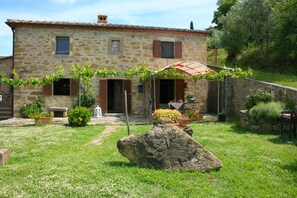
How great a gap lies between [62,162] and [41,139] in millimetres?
3217

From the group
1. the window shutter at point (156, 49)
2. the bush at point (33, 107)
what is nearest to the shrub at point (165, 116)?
the window shutter at point (156, 49)

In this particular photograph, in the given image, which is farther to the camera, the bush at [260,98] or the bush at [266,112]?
the bush at [260,98]

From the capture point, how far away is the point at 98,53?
15.8 metres

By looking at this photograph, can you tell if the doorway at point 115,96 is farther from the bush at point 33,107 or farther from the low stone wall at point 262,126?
the low stone wall at point 262,126

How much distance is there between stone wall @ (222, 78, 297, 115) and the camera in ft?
35.8

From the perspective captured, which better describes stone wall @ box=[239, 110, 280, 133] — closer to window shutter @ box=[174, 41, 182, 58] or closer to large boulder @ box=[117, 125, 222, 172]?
large boulder @ box=[117, 125, 222, 172]

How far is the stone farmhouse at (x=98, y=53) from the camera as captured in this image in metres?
15.3

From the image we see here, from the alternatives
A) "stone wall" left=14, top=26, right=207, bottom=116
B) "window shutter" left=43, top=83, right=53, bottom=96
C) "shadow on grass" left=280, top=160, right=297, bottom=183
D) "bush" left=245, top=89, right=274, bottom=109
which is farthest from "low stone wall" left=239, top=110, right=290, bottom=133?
"window shutter" left=43, top=83, right=53, bottom=96

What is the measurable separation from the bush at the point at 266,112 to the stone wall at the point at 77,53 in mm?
7166

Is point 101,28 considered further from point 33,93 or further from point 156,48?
point 33,93

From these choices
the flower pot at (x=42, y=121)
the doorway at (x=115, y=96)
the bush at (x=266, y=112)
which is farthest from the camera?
the doorway at (x=115, y=96)

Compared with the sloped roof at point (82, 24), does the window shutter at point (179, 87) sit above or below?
below

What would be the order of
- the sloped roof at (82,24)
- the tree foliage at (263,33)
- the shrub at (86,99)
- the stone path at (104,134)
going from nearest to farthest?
the stone path at (104,134)
the sloped roof at (82,24)
the shrub at (86,99)
the tree foliage at (263,33)

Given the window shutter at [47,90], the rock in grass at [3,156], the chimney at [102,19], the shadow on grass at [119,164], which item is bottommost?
the shadow on grass at [119,164]
